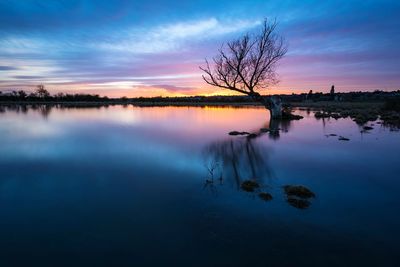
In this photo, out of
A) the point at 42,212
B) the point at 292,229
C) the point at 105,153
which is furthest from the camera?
the point at 105,153

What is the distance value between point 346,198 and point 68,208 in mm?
6305

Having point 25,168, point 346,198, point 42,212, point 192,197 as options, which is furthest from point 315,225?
point 25,168

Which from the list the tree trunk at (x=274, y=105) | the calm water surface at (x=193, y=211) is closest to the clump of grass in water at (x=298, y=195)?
the calm water surface at (x=193, y=211)

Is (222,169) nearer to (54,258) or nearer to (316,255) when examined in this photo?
(316,255)

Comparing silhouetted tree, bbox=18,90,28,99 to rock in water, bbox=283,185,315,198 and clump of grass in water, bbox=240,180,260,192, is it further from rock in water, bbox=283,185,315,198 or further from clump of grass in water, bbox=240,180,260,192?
rock in water, bbox=283,185,315,198

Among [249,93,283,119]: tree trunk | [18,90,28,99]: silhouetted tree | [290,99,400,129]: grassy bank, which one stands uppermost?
[18,90,28,99]: silhouetted tree

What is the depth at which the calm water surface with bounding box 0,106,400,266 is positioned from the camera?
4516 mm

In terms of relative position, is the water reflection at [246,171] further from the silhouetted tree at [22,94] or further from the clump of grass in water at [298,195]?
the silhouetted tree at [22,94]

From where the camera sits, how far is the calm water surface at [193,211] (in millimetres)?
4516

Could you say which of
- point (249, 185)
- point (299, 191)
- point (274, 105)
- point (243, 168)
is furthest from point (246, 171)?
point (274, 105)

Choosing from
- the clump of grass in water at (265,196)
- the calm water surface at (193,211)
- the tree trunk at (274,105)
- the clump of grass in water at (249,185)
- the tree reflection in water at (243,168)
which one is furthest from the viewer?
the tree trunk at (274,105)

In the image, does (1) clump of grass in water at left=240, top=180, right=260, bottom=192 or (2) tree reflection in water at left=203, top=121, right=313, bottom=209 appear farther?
(1) clump of grass in water at left=240, top=180, right=260, bottom=192

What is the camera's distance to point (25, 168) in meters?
9.59

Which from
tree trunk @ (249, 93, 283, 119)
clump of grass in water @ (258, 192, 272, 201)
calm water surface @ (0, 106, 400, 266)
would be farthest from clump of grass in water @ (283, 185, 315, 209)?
tree trunk @ (249, 93, 283, 119)
